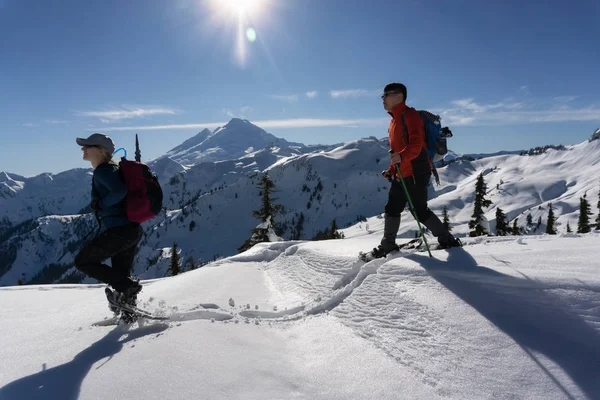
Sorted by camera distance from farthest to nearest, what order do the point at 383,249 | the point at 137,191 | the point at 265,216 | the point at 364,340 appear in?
Answer: the point at 265,216 → the point at 383,249 → the point at 137,191 → the point at 364,340

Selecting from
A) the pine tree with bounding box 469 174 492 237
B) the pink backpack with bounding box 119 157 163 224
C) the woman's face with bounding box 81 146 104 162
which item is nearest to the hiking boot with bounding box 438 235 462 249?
the pink backpack with bounding box 119 157 163 224

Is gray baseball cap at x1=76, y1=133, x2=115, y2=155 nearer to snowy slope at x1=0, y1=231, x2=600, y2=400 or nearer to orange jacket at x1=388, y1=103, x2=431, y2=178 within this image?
snowy slope at x1=0, y1=231, x2=600, y2=400

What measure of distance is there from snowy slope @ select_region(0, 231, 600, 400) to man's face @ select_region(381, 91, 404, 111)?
2.78 metres

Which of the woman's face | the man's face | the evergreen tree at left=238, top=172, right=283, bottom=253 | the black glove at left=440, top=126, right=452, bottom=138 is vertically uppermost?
the man's face

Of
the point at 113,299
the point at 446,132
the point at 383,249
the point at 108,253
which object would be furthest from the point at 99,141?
the point at 446,132

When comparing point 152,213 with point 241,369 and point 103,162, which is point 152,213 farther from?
point 241,369

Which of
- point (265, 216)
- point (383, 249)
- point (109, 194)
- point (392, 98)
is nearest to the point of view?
point (109, 194)

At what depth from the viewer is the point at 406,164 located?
602 cm

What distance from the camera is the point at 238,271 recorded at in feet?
25.5

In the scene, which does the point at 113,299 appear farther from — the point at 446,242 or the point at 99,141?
the point at 446,242

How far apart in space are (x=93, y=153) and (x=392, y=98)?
16.0 feet

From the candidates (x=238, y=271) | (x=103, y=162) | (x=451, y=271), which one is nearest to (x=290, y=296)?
(x=238, y=271)

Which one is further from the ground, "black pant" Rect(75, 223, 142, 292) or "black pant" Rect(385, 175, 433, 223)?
"black pant" Rect(385, 175, 433, 223)

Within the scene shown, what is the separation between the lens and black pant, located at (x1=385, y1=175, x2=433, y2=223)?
5.98 m
